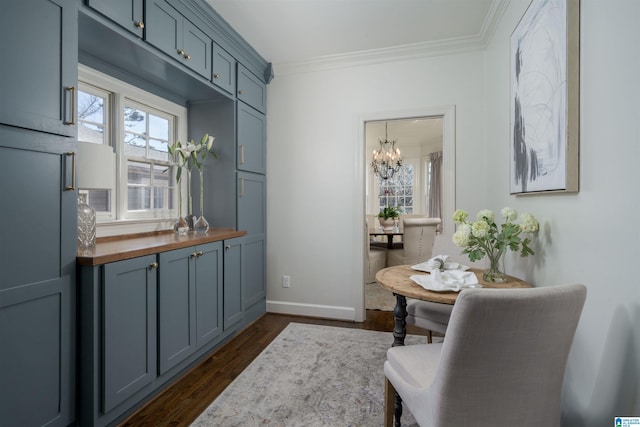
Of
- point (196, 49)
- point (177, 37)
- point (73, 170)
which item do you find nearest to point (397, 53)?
point (196, 49)

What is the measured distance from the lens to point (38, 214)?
139cm

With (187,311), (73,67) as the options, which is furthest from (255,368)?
(73,67)

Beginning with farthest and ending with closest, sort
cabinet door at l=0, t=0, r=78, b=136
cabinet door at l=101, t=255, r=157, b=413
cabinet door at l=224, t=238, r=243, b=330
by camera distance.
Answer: cabinet door at l=224, t=238, r=243, b=330, cabinet door at l=101, t=255, r=157, b=413, cabinet door at l=0, t=0, r=78, b=136

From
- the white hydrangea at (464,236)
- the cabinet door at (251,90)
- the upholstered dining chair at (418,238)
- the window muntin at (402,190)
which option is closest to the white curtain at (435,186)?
the window muntin at (402,190)

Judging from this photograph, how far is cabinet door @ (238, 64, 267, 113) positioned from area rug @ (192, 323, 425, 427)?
2199 mm

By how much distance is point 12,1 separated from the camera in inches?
50.4

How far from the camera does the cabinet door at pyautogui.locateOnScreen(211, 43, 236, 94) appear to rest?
2.62 m

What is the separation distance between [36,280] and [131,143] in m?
1.41

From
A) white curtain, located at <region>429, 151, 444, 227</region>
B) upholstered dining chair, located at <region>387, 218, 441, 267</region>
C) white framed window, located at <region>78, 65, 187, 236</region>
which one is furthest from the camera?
white curtain, located at <region>429, 151, 444, 227</region>

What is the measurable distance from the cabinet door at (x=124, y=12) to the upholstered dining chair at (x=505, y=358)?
2.08 m

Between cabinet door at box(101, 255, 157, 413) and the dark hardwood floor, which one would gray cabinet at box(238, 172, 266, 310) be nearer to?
the dark hardwood floor

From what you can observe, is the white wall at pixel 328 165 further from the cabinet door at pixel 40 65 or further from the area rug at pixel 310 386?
the cabinet door at pixel 40 65

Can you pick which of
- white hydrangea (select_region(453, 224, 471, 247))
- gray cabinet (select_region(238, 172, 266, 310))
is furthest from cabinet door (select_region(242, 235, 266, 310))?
white hydrangea (select_region(453, 224, 471, 247))

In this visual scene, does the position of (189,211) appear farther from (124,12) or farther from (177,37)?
(124,12)
